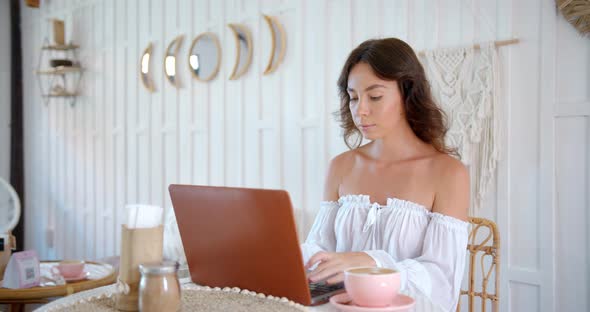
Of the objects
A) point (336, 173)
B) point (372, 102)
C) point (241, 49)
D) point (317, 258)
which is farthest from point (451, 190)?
point (241, 49)

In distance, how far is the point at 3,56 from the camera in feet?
17.4

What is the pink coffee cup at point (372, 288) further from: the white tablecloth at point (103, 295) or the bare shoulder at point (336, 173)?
the bare shoulder at point (336, 173)

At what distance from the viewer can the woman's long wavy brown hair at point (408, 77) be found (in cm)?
163

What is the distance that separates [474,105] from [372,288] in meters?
1.53

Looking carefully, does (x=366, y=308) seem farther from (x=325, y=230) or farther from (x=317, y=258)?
(x=325, y=230)

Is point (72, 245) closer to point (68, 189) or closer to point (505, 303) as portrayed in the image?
point (68, 189)

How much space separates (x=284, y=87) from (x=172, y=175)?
3.70ft

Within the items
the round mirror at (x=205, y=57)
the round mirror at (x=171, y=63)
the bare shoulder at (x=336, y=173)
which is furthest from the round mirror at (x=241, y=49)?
the bare shoulder at (x=336, y=173)

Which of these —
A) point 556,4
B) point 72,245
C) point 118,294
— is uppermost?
point 556,4

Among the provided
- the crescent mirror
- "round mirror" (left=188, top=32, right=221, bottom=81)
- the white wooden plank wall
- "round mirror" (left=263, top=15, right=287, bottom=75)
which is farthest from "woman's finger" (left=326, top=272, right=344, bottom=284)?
the crescent mirror

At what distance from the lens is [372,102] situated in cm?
164

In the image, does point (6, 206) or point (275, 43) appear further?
point (6, 206)

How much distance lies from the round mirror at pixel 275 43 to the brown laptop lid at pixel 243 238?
213cm

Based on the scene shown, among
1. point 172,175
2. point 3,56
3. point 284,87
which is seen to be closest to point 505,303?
point 284,87
